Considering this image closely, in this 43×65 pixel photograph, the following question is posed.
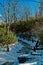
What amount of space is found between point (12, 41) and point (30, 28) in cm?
1005

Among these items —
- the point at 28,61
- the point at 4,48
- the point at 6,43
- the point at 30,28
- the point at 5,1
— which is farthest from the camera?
the point at 30,28

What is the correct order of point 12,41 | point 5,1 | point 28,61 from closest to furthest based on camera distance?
point 28,61, point 12,41, point 5,1

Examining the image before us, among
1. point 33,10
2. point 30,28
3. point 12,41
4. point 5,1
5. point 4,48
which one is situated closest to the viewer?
point 4,48

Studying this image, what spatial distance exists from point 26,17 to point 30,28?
4256mm

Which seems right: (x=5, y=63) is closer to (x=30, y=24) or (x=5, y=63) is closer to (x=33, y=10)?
(x=30, y=24)

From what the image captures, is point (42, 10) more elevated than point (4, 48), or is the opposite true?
point (42, 10)

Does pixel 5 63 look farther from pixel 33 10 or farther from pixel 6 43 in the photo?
pixel 33 10

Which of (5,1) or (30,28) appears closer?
(5,1)

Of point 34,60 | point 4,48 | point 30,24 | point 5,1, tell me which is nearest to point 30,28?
point 30,24

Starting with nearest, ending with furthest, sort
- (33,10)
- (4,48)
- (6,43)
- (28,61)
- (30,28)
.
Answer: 1. (28,61)
2. (4,48)
3. (6,43)
4. (30,28)
5. (33,10)

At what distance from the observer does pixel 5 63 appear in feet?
24.4

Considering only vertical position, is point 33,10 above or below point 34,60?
above

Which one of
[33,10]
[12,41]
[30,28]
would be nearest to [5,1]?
[12,41]

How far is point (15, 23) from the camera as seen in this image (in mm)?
24250
